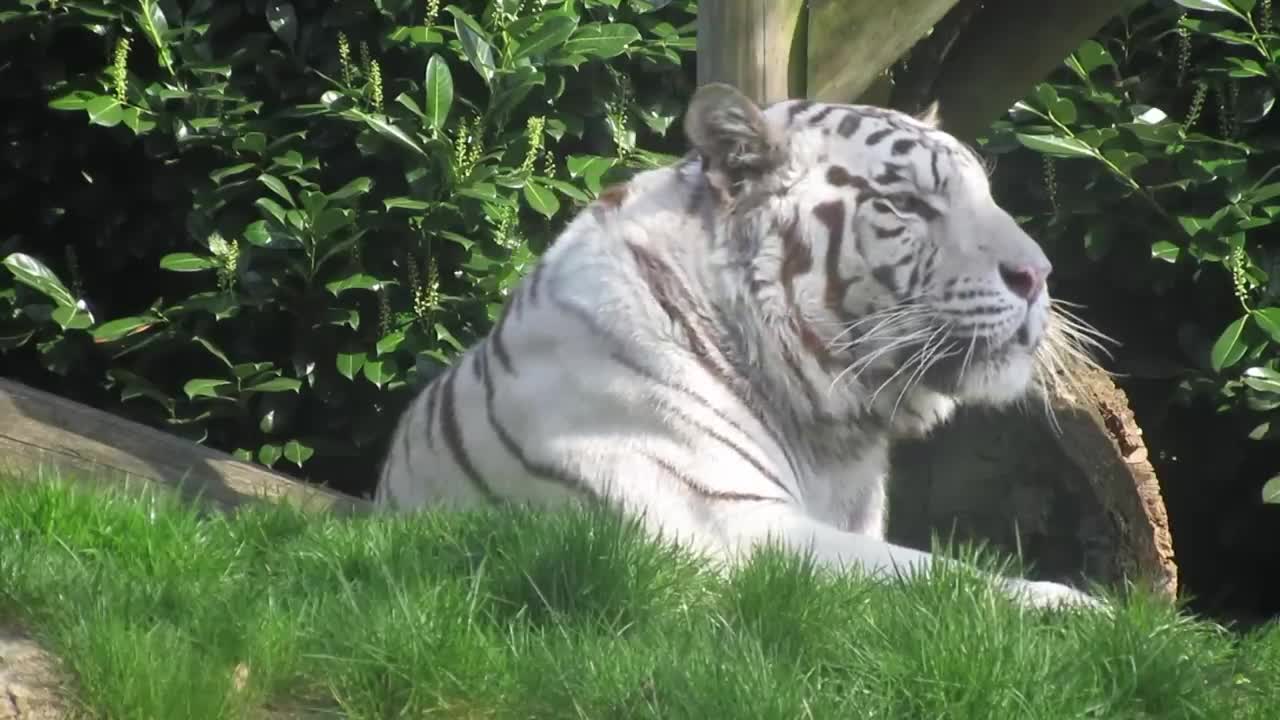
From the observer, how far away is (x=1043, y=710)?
7.90 ft

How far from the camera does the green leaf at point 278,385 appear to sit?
5188 millimetres

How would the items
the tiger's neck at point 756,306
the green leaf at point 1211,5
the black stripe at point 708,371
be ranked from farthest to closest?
the green leaf at point 1211,5, the tiger's neck at point 756,306, the black stripe at point 708,371

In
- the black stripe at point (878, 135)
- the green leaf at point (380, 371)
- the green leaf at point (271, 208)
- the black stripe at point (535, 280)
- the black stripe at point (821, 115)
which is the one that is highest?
the black stripe at point (821, 115)

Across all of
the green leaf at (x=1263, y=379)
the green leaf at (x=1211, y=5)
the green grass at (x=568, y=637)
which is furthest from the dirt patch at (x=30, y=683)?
the green leaf at (x=1263, y=379)

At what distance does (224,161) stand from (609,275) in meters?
2.40

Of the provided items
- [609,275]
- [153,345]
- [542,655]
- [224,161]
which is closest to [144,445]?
[153,345]

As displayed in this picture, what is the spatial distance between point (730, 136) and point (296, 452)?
226 cm

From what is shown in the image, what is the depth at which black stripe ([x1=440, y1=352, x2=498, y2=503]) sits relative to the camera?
3.63m

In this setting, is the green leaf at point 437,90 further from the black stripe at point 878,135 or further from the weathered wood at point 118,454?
the black stripe at point 878,135

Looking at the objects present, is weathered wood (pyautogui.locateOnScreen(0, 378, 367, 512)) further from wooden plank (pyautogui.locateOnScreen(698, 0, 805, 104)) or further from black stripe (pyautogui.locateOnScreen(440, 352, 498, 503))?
wooden plank (pyautogui.locateOnScreen(698, 0, 805, 104))

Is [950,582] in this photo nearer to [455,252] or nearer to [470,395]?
[470,395]

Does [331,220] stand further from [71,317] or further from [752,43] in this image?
[752,43]

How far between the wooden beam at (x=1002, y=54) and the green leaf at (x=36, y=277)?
2739mm

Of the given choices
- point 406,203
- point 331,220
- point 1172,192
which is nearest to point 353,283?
point 331,220
